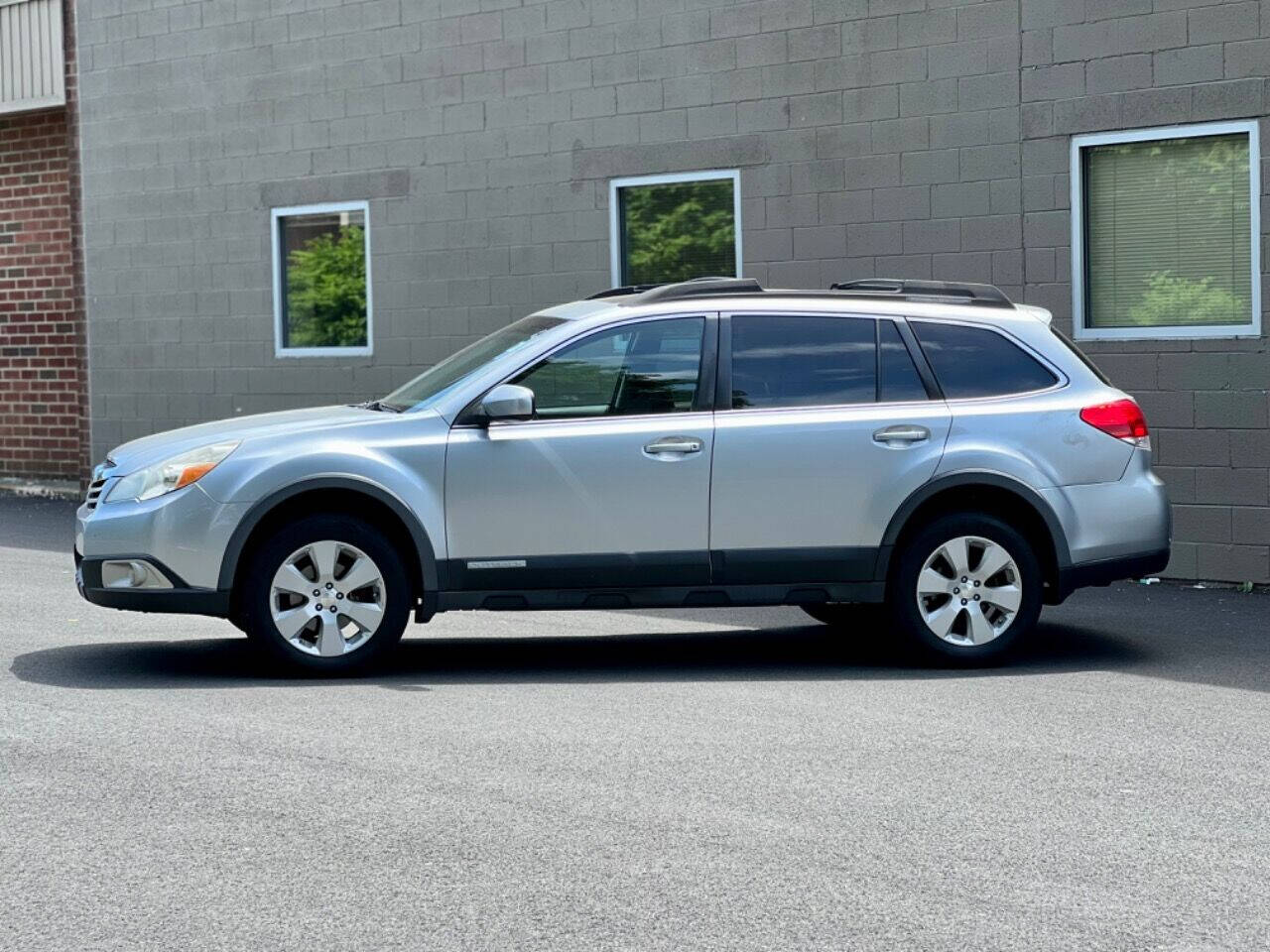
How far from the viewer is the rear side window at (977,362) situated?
30.9 feet

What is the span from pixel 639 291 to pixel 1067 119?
14.6 feet

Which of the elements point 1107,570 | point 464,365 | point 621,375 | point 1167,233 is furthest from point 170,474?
point 1167,233

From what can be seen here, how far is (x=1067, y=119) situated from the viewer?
1307 cm

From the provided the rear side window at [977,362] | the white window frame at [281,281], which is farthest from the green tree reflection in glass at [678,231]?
the rear side window at [977,362]

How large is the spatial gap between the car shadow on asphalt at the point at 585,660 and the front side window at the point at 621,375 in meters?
1.26

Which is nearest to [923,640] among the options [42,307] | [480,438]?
[480,438]

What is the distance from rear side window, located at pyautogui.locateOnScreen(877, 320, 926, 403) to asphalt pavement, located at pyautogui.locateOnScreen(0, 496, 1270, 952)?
132cm

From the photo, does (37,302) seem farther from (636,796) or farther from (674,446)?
(636,796)

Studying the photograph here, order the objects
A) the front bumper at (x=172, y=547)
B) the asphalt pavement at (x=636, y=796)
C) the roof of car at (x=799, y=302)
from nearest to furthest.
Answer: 1. the asphalt pavement at (x=636, y=796)
2. the front bumper at (x=172, y=547)
3. the roof of car at (x=799, y=302)

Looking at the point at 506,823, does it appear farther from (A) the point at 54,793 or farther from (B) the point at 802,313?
(B) the point at 802,313

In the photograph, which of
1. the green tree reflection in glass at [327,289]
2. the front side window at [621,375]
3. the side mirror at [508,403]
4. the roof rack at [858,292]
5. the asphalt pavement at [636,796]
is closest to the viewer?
the asphalt pavement at [636,796]

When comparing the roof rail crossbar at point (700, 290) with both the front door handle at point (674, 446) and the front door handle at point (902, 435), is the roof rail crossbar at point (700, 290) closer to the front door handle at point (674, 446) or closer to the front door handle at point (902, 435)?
the front door handle at point (674, 446)

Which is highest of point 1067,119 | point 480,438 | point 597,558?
point 1067,119

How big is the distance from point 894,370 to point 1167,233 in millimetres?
4220
